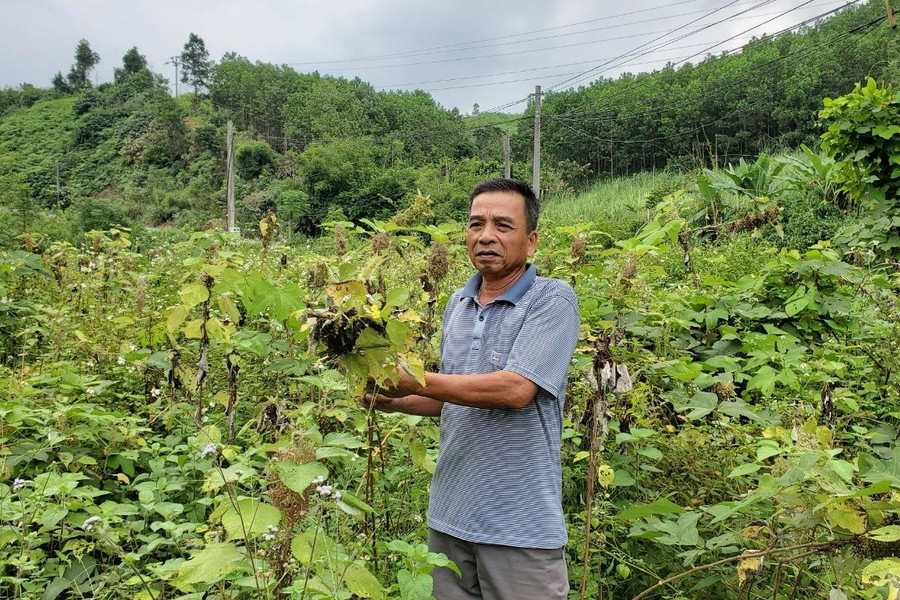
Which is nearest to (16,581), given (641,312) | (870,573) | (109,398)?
(109,398)

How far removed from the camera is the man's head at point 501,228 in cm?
172

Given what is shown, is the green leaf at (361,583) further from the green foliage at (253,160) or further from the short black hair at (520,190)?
the green foliage at (253,160)

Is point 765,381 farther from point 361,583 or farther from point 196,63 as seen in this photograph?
point 196,63

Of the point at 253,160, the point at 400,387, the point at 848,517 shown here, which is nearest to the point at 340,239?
the point at 400,387

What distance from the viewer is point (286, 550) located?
4.28 ft

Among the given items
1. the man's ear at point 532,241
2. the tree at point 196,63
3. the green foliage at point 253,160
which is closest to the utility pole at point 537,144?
the man's ear at point 532,241

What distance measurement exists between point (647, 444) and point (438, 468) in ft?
3.72

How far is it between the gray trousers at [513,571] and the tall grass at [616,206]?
10.1 m

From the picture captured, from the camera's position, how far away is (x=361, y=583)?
3.68 ft

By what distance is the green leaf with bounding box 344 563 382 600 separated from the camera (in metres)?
1.10

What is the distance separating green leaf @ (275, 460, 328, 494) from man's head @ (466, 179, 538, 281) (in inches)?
32.6

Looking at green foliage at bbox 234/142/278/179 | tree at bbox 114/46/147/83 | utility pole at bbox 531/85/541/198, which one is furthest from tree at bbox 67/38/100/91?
utility pole at bbox 531/85/541/198

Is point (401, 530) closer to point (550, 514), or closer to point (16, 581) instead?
point (550, 514)

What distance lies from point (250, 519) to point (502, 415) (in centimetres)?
71
